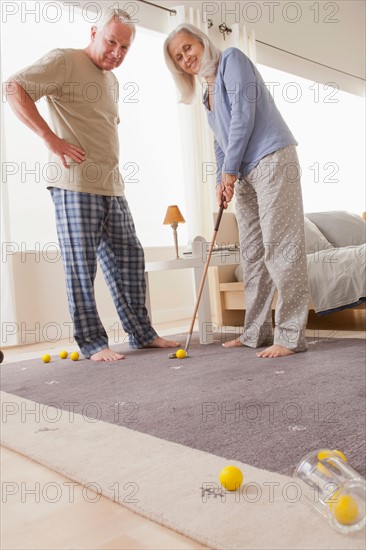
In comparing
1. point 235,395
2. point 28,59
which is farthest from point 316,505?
point 28,59

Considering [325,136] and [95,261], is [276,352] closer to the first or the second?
[95,261]

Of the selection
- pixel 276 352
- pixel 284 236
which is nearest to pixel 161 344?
pixel 276 352

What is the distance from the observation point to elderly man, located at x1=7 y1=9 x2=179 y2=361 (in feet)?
8.27

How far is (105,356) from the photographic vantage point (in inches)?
103

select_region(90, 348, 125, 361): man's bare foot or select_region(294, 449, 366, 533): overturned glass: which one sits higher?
select_region(294, 449, 366, 533): overturned glass

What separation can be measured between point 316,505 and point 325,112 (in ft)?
19.1

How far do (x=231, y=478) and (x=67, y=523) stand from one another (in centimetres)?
30

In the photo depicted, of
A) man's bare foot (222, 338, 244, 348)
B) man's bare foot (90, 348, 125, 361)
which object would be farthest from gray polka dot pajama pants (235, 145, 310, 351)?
man's bare foot (90, 348, 125, 361)

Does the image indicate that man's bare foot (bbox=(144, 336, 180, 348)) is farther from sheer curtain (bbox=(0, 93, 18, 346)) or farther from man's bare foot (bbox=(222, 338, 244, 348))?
sheer curtain (bbox=(0, 93, 18, 346))

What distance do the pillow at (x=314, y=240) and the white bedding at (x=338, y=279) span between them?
1.65 feet

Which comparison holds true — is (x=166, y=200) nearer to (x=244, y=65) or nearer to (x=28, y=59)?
(x=28, y=59)

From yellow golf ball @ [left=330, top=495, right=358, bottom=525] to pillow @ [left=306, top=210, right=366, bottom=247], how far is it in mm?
3286

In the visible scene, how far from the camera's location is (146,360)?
2533mm

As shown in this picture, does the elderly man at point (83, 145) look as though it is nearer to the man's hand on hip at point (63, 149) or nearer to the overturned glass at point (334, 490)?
the man's hand on hip at point (63, 149)
